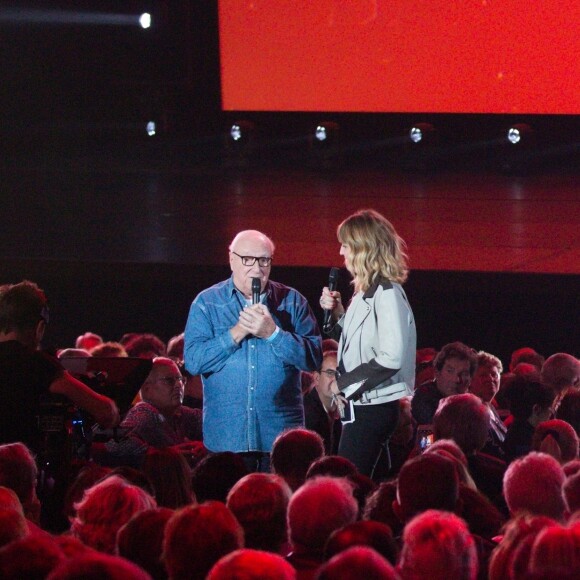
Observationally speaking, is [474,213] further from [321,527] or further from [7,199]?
[321,527]

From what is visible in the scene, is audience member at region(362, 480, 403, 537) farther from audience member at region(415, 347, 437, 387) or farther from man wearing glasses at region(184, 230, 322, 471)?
audience member at region(415, 347, 437, 387)

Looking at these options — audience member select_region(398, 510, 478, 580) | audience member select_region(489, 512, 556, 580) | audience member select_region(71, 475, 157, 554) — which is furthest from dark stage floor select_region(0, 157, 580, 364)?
audience member select_region(398, 510, 478, 580)

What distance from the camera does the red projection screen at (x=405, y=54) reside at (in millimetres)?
9922

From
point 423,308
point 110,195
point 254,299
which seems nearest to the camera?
point 254,299

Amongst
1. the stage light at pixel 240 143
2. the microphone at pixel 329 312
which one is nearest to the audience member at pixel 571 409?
the microphone at pixel 329 312

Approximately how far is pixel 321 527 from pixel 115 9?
936cm

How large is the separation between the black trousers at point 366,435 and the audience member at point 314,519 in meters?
1.23

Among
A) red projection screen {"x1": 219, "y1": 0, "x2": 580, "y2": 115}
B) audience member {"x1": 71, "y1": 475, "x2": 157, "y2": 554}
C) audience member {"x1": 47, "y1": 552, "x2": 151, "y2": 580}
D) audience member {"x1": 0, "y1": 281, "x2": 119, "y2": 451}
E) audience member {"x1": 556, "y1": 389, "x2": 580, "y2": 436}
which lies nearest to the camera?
audience member {"x1": 47, "y1": 552, "x2": 151, "y2": 580}

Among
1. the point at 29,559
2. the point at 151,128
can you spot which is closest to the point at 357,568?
the point at 29,559

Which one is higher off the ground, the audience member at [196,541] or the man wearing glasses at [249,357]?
the man wearing glasses at [249,357]

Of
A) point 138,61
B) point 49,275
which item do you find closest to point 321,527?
point 49,275

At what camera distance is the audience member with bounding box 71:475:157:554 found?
2.59 m

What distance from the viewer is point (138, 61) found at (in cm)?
1118

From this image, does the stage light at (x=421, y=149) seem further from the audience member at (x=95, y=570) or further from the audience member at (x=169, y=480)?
the audience member at (x=95, y=570)
